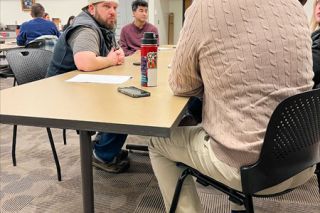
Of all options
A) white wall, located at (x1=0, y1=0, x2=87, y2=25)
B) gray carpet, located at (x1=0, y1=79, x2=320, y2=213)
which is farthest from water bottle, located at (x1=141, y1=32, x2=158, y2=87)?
white wall, located at (x1=0, y1=0, x2=87, y2=25)

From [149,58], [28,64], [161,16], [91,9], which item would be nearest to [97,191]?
[28,64]

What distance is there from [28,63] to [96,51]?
1.59 ft

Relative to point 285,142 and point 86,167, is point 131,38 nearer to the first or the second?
point 86,167

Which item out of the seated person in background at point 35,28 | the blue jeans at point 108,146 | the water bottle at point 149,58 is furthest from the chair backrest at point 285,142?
the seated person in background at point 35,28

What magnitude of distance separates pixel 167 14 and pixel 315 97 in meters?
7.52

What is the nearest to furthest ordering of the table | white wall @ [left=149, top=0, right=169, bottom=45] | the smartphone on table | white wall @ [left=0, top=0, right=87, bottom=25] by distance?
the table < the smartphone on table < white wall @ [left=149, top=0, right=169, bottom=45] < white wall @ [left=0, top=0, right=87, bottom=25]

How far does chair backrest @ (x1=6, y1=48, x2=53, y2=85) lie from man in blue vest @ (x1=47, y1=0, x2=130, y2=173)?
12cm

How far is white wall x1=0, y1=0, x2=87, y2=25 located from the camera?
7.37 meters

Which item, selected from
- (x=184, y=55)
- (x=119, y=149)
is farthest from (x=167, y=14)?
(x=184, y=55)

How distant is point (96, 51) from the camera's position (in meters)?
1.68

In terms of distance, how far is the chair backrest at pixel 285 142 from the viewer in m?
0.89

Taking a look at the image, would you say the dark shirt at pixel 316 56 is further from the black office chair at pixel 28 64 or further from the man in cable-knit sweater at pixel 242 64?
the black office chair at pixel 28 64

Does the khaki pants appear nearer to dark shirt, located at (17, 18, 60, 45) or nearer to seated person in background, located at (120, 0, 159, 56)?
seated person in background, located at (120, 0, 159, 56)

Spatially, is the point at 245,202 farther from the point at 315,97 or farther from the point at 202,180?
the point at 315,97
